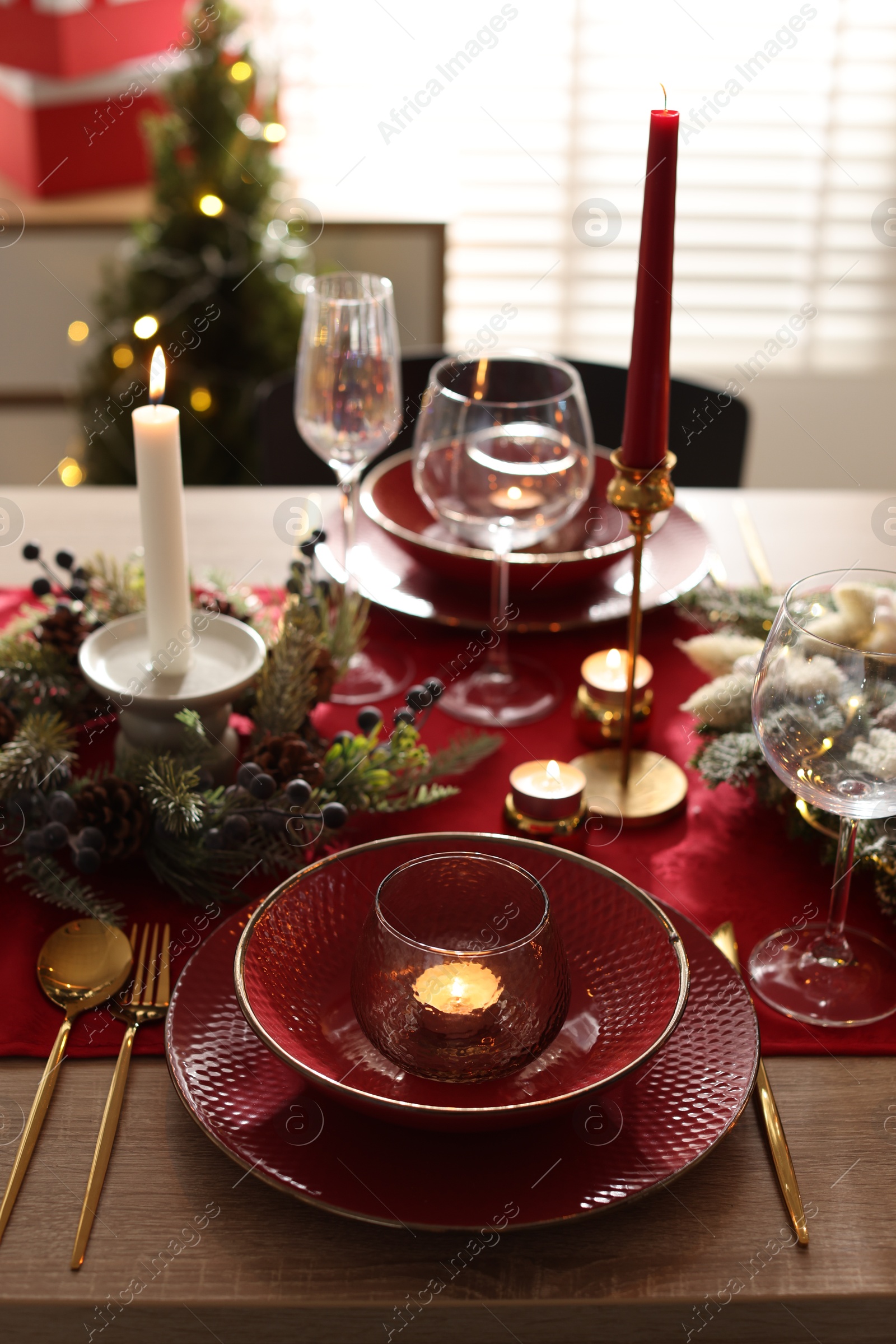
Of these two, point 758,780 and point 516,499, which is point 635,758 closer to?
point 758,780

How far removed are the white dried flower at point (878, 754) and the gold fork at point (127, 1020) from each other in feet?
1.30

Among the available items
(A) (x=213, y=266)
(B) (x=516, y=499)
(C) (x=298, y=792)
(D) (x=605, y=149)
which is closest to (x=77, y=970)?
(C) (x=298, y=792)

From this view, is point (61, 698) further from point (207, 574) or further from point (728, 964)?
point (728, 964)

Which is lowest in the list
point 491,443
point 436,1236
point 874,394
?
point 874,394

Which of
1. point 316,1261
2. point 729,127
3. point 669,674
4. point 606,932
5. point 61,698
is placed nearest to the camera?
point 316,1261

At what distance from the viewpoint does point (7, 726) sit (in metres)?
0.85

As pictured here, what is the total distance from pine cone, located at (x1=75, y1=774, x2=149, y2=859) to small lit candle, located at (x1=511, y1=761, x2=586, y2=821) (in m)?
0.24

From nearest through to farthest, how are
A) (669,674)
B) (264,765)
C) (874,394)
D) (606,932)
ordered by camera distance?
(606,932), (264,765), (669,674), (874,394)

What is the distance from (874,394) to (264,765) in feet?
8.26

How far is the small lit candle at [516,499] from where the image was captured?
97 centimetres

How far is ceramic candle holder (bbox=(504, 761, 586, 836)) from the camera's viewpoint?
80cm

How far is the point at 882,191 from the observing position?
9.14 feet

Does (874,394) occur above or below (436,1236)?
below

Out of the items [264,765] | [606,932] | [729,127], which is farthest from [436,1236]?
[729,127]
